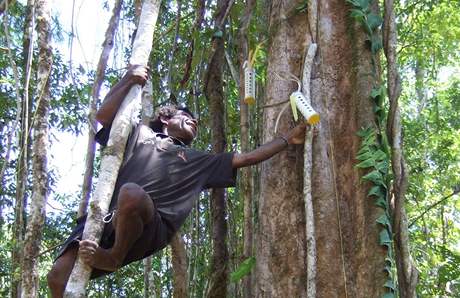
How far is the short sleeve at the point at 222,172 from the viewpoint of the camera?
2957mm

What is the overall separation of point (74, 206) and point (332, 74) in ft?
22.2

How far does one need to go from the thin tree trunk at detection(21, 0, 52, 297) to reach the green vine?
3111mm

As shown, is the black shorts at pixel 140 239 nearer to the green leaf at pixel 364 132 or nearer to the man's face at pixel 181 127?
the man's face at pixel 181 127

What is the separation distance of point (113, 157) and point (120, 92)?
1.20ft

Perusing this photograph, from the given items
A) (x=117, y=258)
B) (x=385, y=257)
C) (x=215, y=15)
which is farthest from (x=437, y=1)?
(x=117, y=258)

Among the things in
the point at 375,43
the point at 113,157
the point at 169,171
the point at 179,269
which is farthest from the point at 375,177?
the point at 179,269

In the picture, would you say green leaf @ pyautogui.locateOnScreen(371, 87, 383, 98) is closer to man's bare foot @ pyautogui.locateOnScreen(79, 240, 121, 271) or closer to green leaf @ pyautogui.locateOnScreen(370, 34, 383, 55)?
green leaf @ pyautogui.locateOnScreen(370, 34, 383, 55)

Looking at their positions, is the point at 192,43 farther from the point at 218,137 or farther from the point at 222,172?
the point at 222,172

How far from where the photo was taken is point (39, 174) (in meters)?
5.29

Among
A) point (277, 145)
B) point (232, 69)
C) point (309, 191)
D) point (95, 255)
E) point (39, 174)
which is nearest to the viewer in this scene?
point (95, 255)

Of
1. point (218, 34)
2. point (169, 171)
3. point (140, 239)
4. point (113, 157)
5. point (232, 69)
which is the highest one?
point (218, 34)

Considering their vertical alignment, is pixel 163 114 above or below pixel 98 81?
below

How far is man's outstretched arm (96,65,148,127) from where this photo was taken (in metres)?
2.54

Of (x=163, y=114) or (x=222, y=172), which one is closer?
(x=222, y=172)
